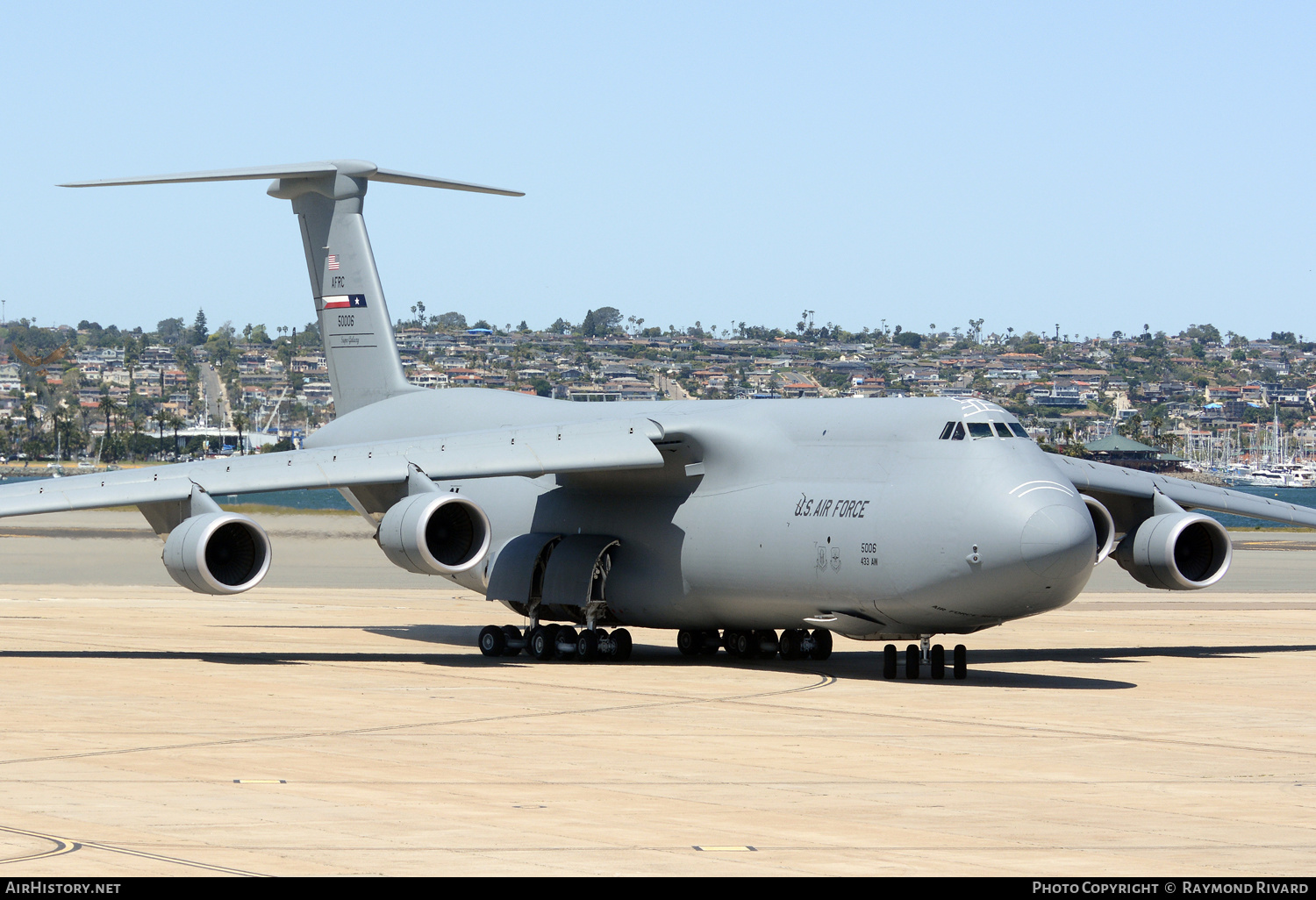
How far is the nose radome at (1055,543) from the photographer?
1772 cm

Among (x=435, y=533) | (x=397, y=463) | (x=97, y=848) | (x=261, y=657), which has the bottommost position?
(x=261, y=657)

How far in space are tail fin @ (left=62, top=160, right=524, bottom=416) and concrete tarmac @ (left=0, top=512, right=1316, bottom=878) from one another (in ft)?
13.2

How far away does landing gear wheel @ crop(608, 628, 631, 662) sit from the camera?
22.3 m

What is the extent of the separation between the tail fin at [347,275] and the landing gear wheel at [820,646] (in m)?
8.14

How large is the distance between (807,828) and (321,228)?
18691mm

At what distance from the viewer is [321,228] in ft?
88.8

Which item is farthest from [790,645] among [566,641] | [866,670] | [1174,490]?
[1174,490]

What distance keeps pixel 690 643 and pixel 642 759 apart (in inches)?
388

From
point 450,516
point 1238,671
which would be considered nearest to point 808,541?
point 450,516

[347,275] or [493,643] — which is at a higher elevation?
[347,275]

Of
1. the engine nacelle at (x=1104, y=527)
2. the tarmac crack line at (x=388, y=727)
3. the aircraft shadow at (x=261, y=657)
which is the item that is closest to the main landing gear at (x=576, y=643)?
the aircraft shadow at (x=261, y=657)

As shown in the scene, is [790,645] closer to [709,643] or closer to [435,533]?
[709,643]

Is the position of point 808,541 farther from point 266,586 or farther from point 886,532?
point 266,586

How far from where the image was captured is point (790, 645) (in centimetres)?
2248
